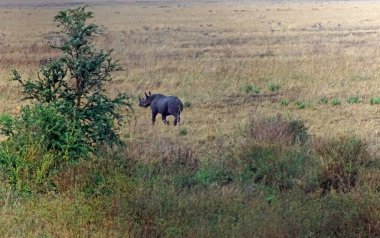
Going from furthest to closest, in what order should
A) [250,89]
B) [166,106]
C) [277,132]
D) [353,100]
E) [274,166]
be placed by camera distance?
[250,89] → [353,100] → [166,106] → [277,132] → [274,166]

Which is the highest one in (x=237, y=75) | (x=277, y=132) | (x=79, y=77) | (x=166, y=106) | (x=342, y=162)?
(x=79, y=77)

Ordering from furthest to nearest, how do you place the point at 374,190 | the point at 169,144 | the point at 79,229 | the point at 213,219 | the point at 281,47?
the point at 281,47 < the point at 169,144 < the point at 374,190 < the point at 213,219 < the point at 79,229

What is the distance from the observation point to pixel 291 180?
10078mm

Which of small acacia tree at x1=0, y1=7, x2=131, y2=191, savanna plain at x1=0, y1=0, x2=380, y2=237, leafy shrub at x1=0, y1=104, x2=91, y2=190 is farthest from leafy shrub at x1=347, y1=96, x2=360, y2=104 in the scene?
leafy shrub at x1=0, y1=104, x2=91, y2=190

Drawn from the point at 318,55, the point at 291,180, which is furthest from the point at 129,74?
the point at 291,180

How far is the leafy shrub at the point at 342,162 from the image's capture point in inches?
389

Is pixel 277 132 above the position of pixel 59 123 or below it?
below

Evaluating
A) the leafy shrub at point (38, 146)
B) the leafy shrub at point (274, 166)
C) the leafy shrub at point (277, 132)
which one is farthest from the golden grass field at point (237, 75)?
the leafy shrub at point (38, 146)

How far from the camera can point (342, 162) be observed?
33.3 feet

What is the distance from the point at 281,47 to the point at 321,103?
1342cm

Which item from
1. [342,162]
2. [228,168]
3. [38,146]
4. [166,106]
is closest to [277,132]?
[228,168]

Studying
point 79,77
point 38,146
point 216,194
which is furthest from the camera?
point 79,77

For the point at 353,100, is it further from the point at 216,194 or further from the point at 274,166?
the point at 216,194

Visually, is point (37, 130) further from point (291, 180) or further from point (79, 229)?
point (291, 180)
